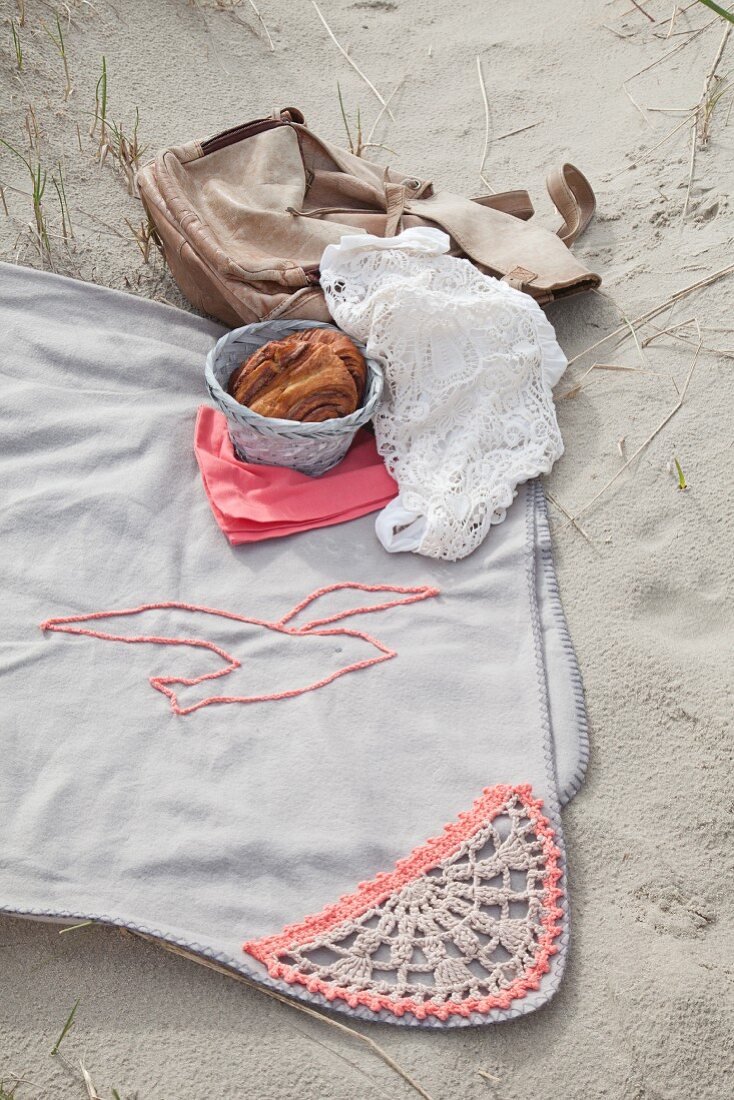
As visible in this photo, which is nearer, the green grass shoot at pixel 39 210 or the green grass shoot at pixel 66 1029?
the green grass shoot at pixel 66 1029

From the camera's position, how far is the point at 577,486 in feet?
6.83

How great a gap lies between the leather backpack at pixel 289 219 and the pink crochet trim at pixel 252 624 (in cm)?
69

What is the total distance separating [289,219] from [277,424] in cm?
65

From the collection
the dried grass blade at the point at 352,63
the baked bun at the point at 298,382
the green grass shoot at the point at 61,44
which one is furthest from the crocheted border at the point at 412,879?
the green grass shoot at the point at 61,44

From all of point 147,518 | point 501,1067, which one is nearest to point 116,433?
point 147,518

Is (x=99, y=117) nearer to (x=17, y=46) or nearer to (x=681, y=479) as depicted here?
(x=17, y=46)

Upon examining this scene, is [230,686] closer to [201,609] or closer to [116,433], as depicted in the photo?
[201,609]

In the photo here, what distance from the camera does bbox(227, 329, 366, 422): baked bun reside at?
78.0 inches

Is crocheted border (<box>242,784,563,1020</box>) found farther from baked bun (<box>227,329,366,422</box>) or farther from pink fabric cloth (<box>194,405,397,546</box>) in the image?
baked bun (<box>227,329,366,422</box>)

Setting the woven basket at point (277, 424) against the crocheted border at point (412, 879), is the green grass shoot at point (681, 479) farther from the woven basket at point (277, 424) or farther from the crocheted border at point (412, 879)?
the crocheted border at point (412, 879)

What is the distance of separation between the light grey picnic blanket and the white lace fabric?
0.08 meters

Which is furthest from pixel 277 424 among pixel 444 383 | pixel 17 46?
pixel 17 46

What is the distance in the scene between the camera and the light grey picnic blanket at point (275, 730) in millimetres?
1476

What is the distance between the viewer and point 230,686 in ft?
5.85
